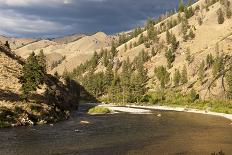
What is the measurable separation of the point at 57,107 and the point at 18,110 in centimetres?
2471

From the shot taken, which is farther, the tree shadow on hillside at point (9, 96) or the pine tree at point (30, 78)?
the pine tree at point (30, 78)

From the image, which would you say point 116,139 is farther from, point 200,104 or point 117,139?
point 200,104

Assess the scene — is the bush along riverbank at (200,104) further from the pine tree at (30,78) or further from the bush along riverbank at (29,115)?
the pine tree at (30,78)

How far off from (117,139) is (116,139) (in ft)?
0.70

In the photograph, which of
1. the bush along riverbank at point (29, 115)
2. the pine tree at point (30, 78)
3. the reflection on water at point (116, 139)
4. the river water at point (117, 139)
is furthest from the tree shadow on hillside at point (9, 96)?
the reflection on water at point (116, 139)

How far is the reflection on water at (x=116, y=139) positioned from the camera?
63.8 metres

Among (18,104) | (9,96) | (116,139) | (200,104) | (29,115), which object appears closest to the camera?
(116,139)

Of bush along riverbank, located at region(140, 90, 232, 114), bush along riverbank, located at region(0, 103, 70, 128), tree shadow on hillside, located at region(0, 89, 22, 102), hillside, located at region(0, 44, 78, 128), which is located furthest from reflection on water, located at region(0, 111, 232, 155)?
bush along riverbank, located at region(140, 90, 232, 114)

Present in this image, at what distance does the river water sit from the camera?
209 feet

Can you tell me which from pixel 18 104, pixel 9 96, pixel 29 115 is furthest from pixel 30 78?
pixel 29 115

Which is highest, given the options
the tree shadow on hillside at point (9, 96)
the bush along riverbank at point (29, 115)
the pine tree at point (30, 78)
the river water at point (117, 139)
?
the pine tree at point (30, 78)

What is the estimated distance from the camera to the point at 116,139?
7550 centimetres

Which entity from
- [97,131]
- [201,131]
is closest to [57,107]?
[97,131]

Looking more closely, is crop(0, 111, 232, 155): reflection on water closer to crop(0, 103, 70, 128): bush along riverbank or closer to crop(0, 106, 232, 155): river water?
crop(0, 106, 232, 155): river water
